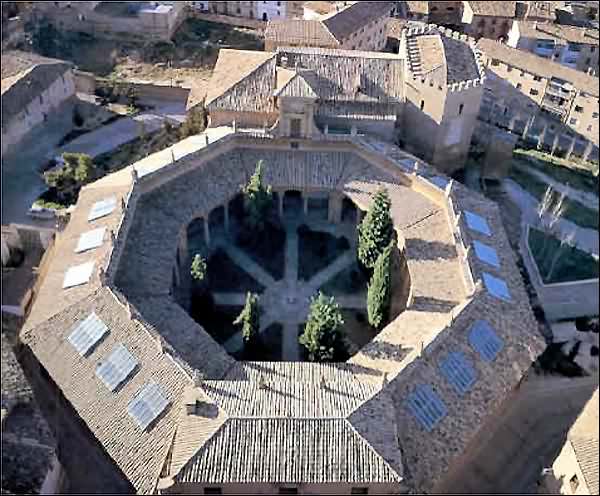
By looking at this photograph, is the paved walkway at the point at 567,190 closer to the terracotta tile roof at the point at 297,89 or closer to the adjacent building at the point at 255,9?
the terracotta tile roof at the point at 297,89

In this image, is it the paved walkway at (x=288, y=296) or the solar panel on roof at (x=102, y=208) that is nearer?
the solar panel on roof at (x=102, y=208)

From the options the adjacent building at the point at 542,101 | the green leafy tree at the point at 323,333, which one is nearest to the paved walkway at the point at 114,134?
the green leafy tree at the point at 323,333

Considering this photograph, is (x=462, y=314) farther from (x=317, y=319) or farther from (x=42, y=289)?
(x=42, y=289)

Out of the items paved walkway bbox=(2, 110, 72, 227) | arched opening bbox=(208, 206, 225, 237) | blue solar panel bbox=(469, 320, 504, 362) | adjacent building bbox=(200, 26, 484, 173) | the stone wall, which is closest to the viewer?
blue solar panel bbox=(469, 320, 504, 362)

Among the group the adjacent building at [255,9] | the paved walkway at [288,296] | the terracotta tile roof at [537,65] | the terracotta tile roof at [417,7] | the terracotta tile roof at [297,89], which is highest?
the terracotta tile roof at [297,89]

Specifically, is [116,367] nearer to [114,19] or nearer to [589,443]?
[589,443]

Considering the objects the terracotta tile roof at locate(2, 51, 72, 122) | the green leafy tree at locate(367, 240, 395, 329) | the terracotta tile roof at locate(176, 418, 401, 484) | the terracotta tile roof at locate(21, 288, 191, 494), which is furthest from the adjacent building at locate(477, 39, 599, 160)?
the terracotta tile roof at locate(21, 288, 191, 494)


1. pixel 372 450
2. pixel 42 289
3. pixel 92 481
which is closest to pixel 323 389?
pixel 372 450

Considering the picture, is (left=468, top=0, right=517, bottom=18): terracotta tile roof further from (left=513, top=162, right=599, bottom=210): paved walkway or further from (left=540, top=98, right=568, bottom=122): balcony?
(left=513, top=162, right=599, bottom=210): paved walkway
